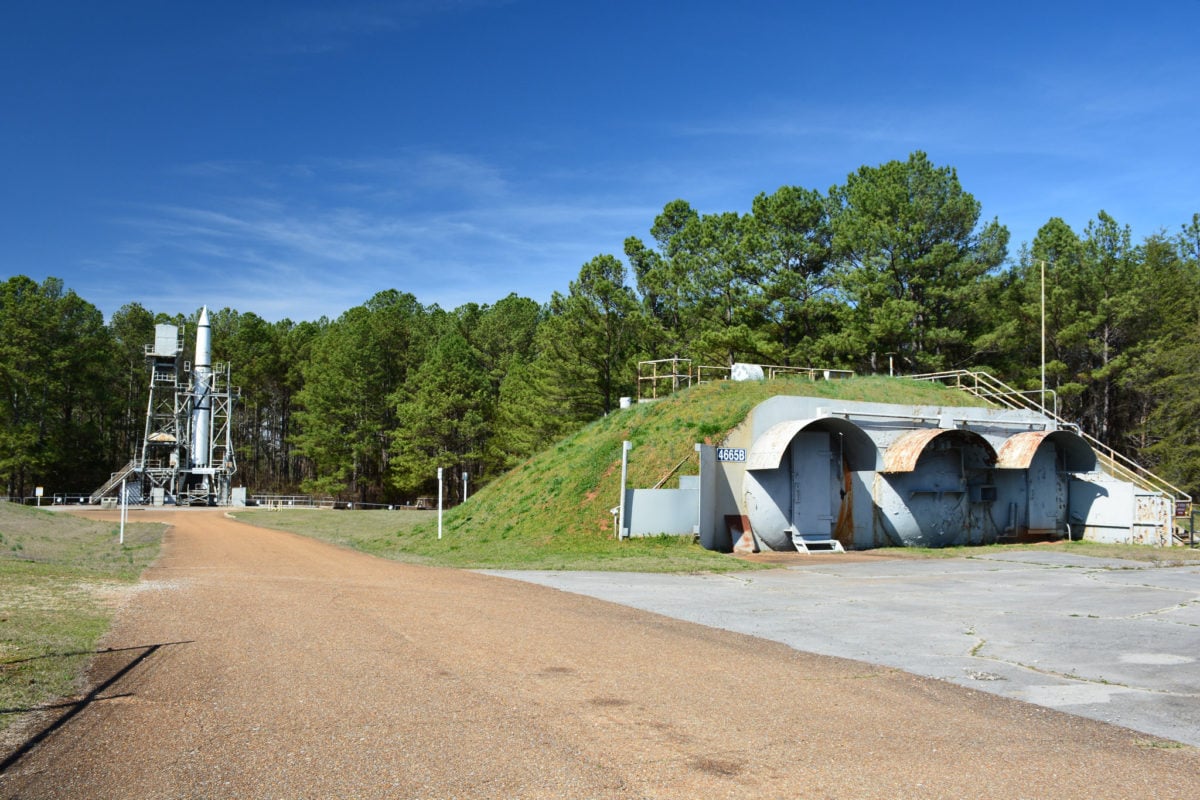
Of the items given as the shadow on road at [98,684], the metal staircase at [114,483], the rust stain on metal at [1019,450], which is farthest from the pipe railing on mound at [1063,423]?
the metal staircase at [114,483]

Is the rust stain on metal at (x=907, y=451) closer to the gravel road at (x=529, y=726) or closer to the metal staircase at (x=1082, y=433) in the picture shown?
the metal staircase at (x=1082, y=433)

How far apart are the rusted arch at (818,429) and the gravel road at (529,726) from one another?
1372 cm

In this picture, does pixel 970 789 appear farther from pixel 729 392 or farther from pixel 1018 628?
pixel 729 392

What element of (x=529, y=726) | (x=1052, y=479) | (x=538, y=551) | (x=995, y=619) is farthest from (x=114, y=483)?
(x=529, y=726)

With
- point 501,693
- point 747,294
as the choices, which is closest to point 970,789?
point 501,693

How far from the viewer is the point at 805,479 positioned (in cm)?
2548

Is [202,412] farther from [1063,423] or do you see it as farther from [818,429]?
[1063,423]

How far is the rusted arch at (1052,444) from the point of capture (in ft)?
90.5

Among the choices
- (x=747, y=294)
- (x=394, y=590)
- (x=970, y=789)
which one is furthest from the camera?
(x=747, y=294)

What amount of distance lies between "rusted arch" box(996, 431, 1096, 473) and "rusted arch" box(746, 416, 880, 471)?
459 centimetres

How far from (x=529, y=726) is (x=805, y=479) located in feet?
66.0

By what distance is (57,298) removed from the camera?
7331 cm

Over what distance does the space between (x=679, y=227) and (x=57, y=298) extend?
5311cm

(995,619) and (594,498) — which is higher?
(594,498)
